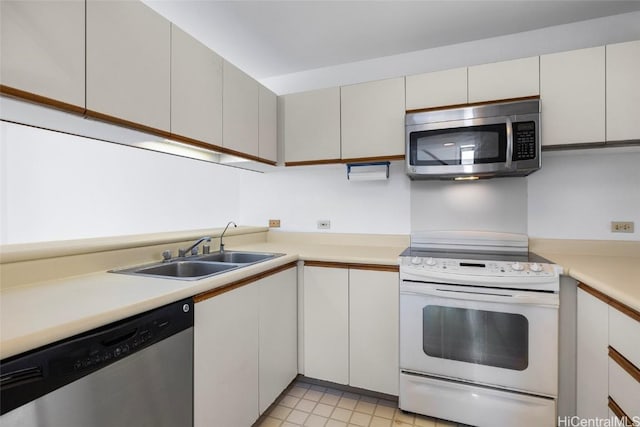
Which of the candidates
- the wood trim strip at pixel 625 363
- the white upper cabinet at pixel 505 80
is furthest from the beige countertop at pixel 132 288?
the white upper cabinet at pixel 505 80

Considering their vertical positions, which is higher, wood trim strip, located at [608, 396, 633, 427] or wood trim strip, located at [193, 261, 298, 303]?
wood trim strip, located at [193, 261, 298, 303]

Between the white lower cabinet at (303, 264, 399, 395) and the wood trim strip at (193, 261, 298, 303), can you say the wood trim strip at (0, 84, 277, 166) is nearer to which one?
the wood trim strip at (193, 261, 298, 303)

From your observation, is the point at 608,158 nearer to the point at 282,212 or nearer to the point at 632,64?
the point at 632,64

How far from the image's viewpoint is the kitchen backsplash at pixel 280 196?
5.32 ft

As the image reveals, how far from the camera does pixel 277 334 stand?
71.2 inches

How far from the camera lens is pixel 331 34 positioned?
213cm

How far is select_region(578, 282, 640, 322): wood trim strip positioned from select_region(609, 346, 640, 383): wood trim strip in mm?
179

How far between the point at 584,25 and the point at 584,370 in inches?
83.1

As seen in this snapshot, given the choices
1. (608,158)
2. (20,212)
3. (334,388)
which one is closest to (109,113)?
(20,212)

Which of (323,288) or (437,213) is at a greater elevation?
→ (437,213)

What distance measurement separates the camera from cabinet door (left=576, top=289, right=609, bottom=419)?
129 centimetres

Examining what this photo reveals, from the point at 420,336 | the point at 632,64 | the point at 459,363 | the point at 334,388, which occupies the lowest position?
the point at 334,388

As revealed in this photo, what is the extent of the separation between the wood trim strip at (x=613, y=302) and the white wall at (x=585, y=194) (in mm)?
676

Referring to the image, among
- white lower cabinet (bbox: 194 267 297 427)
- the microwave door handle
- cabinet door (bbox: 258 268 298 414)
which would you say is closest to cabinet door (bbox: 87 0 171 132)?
white lower cabinet (bbox: 194 267 297 427)
